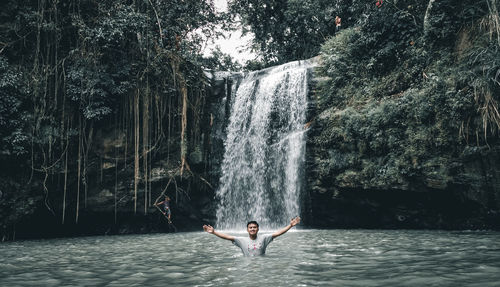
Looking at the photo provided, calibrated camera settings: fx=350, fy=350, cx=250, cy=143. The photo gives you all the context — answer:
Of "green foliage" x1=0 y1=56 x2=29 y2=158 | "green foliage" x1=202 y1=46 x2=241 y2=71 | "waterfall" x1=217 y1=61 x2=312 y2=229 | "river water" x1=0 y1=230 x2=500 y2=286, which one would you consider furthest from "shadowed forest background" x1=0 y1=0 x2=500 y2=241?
"green foliage" x1=202 y1=46 x2=241 y2=71

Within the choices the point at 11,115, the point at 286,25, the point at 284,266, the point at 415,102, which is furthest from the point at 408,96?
the point at 286,25

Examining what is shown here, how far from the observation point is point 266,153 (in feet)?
42.5

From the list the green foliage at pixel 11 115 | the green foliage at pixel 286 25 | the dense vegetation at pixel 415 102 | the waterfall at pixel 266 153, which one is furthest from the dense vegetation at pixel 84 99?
the green foliage at pixel 286 25

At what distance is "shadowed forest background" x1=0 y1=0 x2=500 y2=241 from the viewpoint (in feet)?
29.2

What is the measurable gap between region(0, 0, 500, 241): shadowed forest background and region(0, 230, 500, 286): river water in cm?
313

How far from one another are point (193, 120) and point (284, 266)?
9.50 meters

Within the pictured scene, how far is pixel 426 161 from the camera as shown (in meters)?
9.23

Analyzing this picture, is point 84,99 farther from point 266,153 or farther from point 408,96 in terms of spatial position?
point 408,96

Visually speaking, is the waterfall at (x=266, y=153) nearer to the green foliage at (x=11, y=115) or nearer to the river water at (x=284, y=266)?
the river water at (x=284, y=266)

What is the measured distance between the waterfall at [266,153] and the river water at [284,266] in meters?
5.52

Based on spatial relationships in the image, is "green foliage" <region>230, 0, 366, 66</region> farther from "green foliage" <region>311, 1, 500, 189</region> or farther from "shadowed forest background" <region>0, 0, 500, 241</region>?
"green foliage" <region>311, 1, 500, 189</region>

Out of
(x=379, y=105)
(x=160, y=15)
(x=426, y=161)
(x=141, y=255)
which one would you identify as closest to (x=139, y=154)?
(x=160, y=15)

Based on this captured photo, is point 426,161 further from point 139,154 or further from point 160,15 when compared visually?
point 160,15

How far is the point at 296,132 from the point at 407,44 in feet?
14.9
